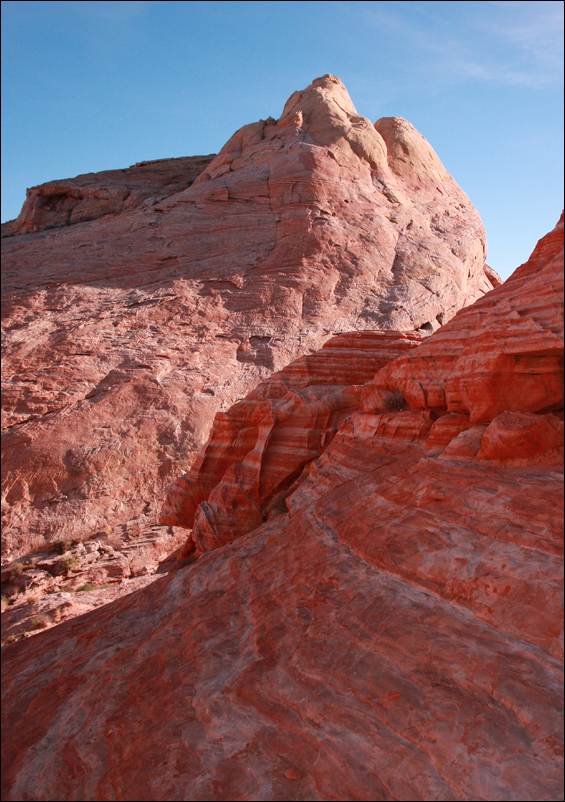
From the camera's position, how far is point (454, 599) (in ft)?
19.5

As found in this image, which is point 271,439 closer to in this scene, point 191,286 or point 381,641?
point 381,641

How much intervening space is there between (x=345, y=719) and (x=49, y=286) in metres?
22.7

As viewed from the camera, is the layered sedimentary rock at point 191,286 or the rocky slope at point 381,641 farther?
the layered sedimentary rock at point 191,286

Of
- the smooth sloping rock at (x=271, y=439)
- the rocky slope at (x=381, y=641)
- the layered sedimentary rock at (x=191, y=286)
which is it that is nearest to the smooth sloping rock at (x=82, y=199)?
the layered sedimentary rock at (x=191, y=286)

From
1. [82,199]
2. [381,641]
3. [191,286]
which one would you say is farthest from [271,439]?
[82,199]

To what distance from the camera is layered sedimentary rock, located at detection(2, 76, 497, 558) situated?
19047 mm

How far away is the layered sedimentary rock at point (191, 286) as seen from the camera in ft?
62.5

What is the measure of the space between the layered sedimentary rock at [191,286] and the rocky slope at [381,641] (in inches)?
389

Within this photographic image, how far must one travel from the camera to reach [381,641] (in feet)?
19.1

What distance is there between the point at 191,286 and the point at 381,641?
20.8 m

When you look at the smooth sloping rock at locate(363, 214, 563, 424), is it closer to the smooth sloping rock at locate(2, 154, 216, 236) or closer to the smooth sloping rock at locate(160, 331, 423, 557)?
the smooth sloping rock at locate(160, 331, 423, 557)

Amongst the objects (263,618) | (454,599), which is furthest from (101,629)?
(454,599)

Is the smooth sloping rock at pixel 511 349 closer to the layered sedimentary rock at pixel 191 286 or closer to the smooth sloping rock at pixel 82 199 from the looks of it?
the layered sedimentary rock at pixel 191 286

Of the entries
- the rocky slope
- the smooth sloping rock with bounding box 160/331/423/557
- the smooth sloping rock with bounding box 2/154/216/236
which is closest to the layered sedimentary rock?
the smooth sloping rock with bounding box 2/154/216/236
